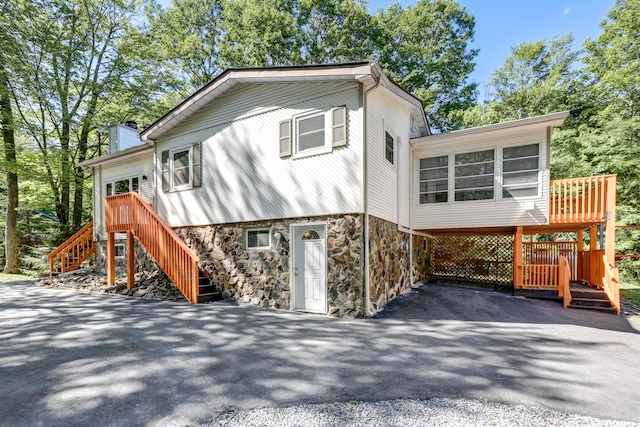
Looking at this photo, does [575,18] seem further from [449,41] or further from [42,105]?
[42,105]

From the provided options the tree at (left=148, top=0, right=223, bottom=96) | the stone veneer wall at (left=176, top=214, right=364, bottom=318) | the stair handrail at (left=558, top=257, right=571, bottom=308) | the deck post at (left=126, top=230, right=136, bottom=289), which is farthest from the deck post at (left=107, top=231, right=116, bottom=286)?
the stair handrail at (left=558, top=257, right=571, bottom=308)

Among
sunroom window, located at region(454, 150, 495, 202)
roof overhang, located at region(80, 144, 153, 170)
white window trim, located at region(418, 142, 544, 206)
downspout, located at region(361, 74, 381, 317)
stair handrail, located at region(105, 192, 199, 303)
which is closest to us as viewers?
downspout, located at region(361, 74, 381, 317)

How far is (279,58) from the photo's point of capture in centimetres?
2002

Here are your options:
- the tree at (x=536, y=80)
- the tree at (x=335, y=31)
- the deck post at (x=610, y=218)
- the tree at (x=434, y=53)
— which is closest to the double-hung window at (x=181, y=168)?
the deck post at (x=610, y=218)

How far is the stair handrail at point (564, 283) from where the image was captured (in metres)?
7.76

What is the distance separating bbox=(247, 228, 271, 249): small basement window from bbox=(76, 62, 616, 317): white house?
4 cm

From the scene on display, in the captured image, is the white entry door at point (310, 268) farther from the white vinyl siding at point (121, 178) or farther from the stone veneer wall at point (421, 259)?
the white vinyl siding at point (121, 178)

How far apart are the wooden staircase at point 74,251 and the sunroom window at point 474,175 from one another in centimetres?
1463

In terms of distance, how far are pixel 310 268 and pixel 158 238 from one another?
15.6ft

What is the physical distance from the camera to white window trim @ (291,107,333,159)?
23.2ft

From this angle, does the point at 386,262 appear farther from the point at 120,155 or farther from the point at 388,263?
the point at 120,155

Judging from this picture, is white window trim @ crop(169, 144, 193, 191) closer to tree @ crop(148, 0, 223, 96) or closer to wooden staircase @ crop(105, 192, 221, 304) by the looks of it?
wooden staircase @ crop(105, 192, 221, 304)

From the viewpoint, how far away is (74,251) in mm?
13062

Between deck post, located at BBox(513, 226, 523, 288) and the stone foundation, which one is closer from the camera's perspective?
the stone foundation
